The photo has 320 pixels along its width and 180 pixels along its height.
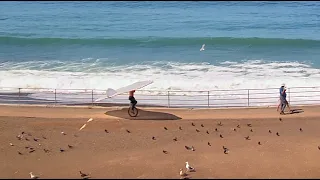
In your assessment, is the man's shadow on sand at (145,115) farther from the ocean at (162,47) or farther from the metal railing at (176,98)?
the ocean at (162,47)

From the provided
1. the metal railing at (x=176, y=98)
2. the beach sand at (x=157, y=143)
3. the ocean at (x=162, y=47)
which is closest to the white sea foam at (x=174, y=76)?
the ocean at (x=162, y=47)

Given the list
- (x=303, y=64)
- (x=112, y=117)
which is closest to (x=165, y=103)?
(x=112, y=117)

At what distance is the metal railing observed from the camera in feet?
71.5

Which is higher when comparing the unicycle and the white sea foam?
the white sea foam

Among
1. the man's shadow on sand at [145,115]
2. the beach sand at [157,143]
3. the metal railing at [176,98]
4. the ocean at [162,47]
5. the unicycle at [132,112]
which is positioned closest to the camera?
the beach sand at [157,143]

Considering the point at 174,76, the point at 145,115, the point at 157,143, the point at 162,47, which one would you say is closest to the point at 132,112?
the point at 145,115

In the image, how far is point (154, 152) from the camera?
15.3 metres

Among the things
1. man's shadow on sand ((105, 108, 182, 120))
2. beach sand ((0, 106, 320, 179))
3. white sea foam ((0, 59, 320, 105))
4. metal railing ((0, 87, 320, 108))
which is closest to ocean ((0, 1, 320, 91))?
white sea foam ((0, 59, 320, 105))

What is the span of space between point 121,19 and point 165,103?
3653cm

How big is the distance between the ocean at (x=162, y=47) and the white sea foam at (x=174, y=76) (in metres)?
0.05

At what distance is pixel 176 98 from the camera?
2303 cm

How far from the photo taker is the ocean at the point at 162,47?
1062 inches

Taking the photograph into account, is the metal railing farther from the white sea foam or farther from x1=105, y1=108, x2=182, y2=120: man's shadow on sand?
x1=105, y1=108, x2=182, y2=120: man's shadow on sand

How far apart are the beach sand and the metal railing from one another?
1.63 meters
